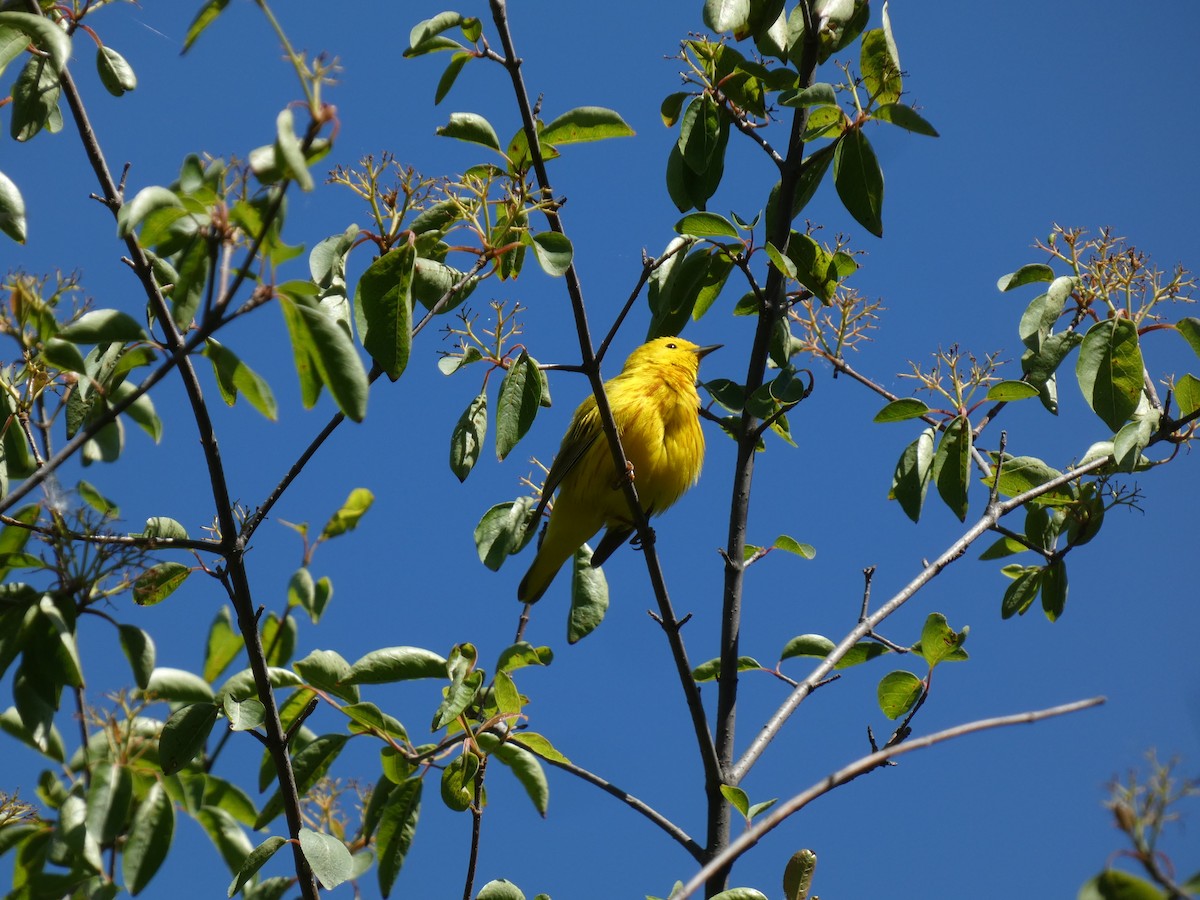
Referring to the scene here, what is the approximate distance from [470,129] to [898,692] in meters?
2.14

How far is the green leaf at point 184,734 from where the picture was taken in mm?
2791

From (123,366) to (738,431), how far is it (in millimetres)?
2189

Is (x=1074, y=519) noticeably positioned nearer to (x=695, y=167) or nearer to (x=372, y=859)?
(x=695, y=167)

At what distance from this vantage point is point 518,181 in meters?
3.21

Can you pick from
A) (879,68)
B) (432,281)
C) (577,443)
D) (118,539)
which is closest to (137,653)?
(118,539)

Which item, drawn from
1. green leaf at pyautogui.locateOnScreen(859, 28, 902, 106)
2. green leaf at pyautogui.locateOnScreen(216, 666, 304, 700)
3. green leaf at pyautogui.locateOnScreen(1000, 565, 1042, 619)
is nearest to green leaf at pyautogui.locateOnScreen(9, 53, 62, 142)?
green leaf at pyautogui.locateOnScreen(216, 666, 304, 700)

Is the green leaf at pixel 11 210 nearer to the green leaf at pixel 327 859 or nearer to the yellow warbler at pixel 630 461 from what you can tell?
the green leaf at pixel 327 859

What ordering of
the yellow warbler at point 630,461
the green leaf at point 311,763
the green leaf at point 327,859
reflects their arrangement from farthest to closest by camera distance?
the yellow warbler at point 630,461
the green leaf at point 311,763
the green leaf at point 327,859

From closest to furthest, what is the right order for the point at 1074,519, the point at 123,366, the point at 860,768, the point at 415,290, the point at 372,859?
the point at 860,768, the point at 123,366, the point at 415,290, the point at 372,859, the point at 1074,519

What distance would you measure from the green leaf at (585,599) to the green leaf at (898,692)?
94 cm

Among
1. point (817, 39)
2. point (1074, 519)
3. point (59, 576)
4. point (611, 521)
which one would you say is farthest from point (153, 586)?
point (611, 521)

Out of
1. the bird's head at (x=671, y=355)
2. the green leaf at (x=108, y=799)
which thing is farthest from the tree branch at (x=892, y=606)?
the bird's head at (x=671, y=355)

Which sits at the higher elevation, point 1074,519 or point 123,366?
point 1074,519

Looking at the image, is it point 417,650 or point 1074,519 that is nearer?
point 417,650
